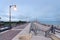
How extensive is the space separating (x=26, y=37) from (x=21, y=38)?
0.15 metres

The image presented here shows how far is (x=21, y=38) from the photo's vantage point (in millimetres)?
3473

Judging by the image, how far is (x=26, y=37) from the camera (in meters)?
3.50
